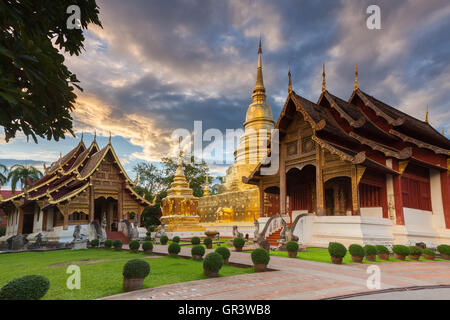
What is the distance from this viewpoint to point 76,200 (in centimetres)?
1961

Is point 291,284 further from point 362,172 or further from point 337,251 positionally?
point 362,172

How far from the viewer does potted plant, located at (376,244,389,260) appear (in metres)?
11.1

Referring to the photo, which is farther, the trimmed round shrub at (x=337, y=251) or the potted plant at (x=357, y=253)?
the potted plant at (x=357, y=253)

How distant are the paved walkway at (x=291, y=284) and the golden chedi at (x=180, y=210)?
1835 centimetres

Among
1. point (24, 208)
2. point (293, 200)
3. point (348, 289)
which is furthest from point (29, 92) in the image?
point (24, 208)

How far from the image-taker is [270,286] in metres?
6.13

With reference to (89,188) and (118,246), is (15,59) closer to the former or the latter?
(118,246)

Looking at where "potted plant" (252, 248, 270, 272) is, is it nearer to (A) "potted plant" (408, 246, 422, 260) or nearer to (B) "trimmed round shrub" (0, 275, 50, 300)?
(B) "trimmed round shrub" (0, 275, 50, 300)

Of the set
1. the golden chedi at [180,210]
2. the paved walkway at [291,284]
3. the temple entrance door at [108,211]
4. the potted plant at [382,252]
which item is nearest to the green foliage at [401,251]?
the potted plant at [382,252]

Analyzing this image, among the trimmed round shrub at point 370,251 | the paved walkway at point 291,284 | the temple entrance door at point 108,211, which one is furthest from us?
the temple entrance door at point 108,211

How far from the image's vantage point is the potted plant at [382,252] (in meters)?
11.1

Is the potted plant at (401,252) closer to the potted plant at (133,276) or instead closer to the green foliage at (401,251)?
the green foliage at (401,251)

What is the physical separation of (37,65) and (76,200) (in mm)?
16666
